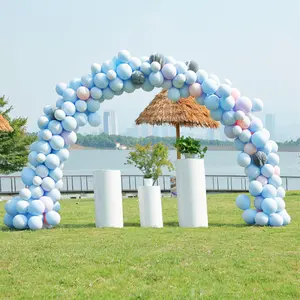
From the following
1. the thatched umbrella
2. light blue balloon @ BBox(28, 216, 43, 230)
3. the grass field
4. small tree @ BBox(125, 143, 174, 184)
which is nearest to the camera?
the grass field

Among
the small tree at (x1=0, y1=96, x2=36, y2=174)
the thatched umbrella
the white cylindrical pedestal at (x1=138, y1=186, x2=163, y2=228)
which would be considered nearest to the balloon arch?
the white cylindrical pedestal at (x1=138, y1=186, x2=163, y2=228)

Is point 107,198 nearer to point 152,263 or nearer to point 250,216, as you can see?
point 250,216

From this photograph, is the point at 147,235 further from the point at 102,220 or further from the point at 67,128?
the point at 67,128

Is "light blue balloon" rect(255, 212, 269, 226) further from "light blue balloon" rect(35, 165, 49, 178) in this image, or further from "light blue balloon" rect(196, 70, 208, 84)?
"light blue balloon" rect(35, 165, 49, 178)

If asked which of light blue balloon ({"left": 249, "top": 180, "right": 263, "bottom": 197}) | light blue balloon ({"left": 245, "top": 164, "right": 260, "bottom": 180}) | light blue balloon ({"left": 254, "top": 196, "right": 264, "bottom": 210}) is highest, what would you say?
light blue balloon ({"left": 245, "top": 164, "right": 260, "bottom": 180})

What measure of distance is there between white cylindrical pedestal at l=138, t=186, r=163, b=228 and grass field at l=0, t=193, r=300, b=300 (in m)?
0.57

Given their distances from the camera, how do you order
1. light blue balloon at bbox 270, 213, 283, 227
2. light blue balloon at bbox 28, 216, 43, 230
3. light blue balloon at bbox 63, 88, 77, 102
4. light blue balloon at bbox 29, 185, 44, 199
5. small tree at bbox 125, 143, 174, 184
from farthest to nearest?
small tree at bbox 125, 143, 174, 184
light blue balloon at bbox 63, 88, 77, 102
light blue balloon at bbox 29, 185, 44, 199
light blue balloon at bbox 28, 216, 43, 230
light blue balloon at bbox 270, 213, 283, 227

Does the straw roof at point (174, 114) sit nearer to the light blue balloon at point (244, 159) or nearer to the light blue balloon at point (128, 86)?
the light blue balloon at point (128, 86)

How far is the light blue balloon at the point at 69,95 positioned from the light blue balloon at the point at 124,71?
95 cm

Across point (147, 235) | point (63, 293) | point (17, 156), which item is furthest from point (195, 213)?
point (17, 156)

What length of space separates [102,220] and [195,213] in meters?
1.73

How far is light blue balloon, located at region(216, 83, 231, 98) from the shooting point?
11171 millimetres

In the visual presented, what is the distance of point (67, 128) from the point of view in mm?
11430

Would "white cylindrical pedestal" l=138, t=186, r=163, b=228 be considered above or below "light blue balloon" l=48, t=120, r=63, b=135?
below
